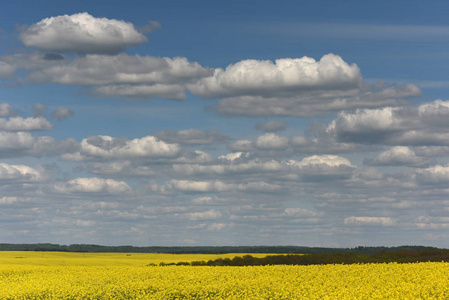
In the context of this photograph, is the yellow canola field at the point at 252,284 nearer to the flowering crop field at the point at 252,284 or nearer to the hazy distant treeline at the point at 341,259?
the flowering crop field at the point at 252,284

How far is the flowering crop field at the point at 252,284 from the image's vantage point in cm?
3588

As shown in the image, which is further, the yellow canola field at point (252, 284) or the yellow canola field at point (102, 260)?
the yellow canola field at point (102, 260)

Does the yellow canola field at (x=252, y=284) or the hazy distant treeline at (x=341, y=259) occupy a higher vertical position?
the hazy distant treeline at (x=341, y=259)

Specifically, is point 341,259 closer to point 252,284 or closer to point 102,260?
point 252,284

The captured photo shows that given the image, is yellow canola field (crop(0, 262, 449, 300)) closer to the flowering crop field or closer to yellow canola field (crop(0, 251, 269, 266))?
the flowering crop field

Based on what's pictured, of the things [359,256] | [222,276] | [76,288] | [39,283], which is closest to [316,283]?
[222,276]

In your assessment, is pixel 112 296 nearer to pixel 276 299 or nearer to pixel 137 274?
pixel 137 274

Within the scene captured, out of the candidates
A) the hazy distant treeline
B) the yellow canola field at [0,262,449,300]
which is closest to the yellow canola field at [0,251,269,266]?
the hazy distant treeline

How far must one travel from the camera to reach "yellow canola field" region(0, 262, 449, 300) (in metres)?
35.9

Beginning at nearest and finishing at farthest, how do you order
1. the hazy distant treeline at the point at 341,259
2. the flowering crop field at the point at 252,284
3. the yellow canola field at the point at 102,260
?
the flowering crop field at the point at 252,284 < the hazy distant treeline at the point at 341,259 < the yellow canola field at the point at 102,260

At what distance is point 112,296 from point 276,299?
14.0 m

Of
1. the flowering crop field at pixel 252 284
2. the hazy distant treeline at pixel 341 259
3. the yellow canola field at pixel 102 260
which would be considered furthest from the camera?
the yellow canola field at pixel 102 260

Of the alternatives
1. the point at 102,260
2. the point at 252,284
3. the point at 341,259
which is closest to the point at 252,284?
the point at 252,284

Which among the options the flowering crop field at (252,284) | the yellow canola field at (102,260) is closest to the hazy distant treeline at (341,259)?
the flowering crop field at (252,284)
